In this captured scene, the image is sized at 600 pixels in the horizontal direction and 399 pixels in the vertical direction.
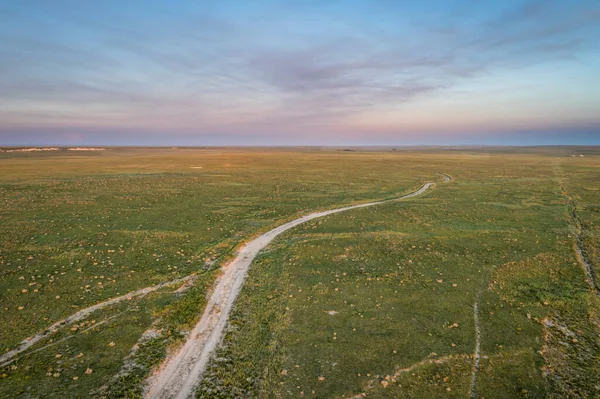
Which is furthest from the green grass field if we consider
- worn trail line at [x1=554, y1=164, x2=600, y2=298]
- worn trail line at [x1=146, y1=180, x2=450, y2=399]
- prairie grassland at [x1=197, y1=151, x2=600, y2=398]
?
worn trail line at [x1=146, y1=180, x2=450, y2=399]

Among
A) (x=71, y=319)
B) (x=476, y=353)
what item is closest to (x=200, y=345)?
Answer: (x=71, y=319)

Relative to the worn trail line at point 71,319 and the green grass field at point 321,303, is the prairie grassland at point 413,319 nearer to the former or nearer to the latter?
the green grass field at point 321,303

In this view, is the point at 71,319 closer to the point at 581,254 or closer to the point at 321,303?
the point at 321,303

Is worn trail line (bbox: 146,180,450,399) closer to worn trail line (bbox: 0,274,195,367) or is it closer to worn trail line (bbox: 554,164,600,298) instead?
worn trail line (bbox: 0,274,195,367)

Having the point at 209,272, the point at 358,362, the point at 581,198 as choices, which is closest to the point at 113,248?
the point at 209,272

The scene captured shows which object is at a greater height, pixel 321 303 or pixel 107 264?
pixel 107 264

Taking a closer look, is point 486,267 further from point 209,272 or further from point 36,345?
point 36,345

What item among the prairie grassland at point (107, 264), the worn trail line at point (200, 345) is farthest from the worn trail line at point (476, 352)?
the prairie grassland at point (107, 264)
